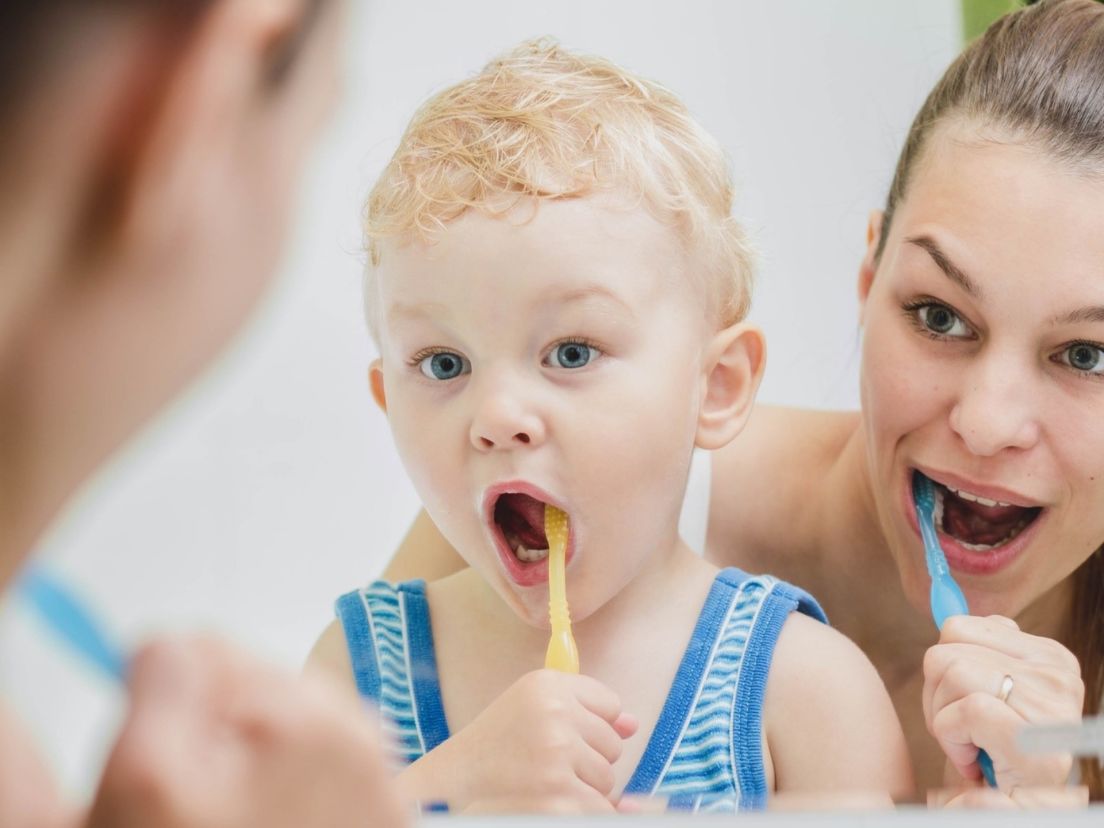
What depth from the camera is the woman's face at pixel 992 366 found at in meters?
0.77

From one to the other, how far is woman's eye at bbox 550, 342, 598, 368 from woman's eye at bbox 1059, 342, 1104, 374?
0.93ft

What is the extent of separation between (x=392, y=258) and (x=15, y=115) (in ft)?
1.63

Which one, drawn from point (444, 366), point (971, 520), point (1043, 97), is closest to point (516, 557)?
point (444, 366)

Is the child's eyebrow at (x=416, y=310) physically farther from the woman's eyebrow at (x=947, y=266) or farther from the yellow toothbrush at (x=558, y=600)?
the woman's eyebrow at (x=947, y=266)

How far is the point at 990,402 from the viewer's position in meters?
0.76

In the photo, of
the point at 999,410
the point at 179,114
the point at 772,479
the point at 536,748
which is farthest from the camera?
the point at 772,479

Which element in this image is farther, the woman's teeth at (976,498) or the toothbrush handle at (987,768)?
the woman's teeth at (976,498)

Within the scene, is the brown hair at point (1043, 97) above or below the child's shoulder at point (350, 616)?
above


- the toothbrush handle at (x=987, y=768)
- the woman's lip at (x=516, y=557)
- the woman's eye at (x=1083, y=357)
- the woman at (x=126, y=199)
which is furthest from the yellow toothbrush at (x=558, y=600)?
the woman at (x=126, y=199)

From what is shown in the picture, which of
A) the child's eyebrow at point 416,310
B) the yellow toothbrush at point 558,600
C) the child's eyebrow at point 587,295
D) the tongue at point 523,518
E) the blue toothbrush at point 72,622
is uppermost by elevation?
the child's eyebrow at point 587,295

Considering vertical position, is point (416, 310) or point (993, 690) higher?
point (416, 310)

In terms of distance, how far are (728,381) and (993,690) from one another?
233 millimetres

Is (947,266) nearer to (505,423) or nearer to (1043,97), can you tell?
(1043,97)

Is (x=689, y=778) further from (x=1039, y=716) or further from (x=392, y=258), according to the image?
(x=392, y=258)
